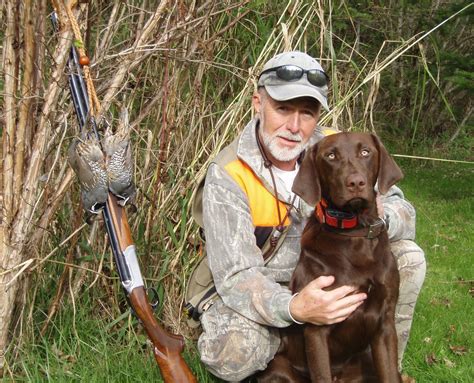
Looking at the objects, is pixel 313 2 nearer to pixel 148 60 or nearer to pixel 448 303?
pixel 148 60

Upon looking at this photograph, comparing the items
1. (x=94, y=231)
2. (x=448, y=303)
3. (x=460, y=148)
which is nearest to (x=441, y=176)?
(x=460, y=148)

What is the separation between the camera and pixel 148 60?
390 centimetres

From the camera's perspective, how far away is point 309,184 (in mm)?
2943

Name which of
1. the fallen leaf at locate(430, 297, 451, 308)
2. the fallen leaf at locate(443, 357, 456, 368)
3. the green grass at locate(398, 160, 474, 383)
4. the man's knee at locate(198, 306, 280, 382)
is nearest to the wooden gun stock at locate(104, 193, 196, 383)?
the man's knee at locate(198, 306, 280, 382)

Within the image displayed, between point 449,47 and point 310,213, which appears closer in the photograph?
point 310,213

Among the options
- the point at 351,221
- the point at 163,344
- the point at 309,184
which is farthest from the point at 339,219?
the point at 163,344

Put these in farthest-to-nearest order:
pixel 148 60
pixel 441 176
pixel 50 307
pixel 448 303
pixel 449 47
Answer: pixel 449 47
pixel 441 176
pixel 448 303
pixel 148 60
pixel 50 307

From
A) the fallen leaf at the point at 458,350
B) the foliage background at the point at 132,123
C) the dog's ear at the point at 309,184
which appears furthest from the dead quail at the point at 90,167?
the fallen leaf at the point at 458,350

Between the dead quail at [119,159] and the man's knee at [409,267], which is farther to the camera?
the man's knee at [409,267]

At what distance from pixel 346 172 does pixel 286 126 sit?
58 cm

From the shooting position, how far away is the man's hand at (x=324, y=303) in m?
2.78

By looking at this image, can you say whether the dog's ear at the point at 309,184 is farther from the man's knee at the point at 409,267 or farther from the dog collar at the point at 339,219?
the man's knee at the point at 409,267

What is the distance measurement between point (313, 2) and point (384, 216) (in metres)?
1.44

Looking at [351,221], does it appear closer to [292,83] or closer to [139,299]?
[292,83]
